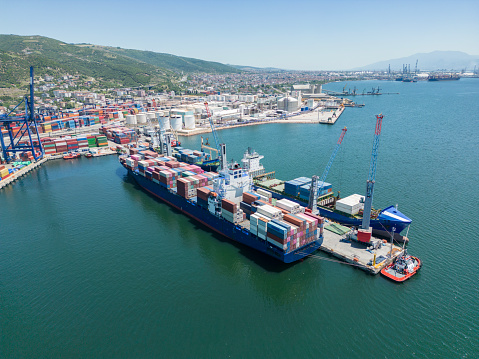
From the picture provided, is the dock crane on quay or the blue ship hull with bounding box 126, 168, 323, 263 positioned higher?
the dock crane on quay

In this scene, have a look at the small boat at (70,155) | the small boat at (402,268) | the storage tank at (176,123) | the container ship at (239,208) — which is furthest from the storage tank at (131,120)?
the small boat at (402,268)

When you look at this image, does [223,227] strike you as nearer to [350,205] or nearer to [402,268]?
[350,205]

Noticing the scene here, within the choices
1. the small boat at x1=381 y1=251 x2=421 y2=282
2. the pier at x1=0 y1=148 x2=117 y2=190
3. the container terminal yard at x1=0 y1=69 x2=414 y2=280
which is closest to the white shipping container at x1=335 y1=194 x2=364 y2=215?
the container terminal yard at x1=0 y1=69 x2=414 y2=280

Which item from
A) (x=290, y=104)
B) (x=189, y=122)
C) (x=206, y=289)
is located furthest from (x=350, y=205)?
(x=290, y=104)

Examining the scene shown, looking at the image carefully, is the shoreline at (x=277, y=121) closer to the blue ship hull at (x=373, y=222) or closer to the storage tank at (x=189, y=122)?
the storage tank at (x=189, y=122)

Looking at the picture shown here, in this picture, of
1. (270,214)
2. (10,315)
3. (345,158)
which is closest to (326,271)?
(270,214)

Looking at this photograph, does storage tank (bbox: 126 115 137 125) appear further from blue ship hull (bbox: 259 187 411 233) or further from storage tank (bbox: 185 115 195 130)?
blue ship hull (bbox: 259 187 411 233)
